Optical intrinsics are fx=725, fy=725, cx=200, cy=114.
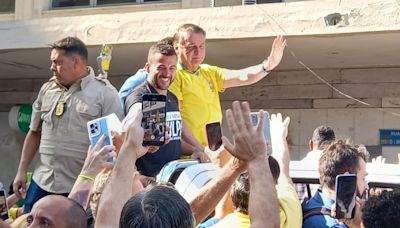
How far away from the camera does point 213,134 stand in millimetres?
4906

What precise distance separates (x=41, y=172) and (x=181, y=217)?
2.83 meters

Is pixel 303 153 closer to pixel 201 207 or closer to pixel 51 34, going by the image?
pixel 51 34

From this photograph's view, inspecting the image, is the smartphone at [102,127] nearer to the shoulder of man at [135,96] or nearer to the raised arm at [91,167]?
the raised arm at [91,167]

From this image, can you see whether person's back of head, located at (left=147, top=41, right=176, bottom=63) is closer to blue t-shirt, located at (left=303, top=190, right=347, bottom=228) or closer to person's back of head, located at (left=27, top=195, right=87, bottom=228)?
blue t-shirt, located at (left=303, top=190, right=347, bottom=228)

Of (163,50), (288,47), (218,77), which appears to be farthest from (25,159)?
(288,47)

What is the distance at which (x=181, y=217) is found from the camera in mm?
2266

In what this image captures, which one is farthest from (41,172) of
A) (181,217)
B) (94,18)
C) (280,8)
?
(94,18)

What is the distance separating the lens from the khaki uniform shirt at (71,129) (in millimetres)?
4766

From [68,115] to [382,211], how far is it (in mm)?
2608

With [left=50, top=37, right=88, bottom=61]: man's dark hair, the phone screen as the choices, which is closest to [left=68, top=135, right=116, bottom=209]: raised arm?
the phone screen

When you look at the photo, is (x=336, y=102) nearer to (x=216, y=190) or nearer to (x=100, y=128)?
(x=100, y=128)

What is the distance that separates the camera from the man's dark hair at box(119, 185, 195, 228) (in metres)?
2.22

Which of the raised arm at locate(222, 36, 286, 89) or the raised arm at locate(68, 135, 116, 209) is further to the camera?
the raised arm at locate(222, 36, 286, 89)

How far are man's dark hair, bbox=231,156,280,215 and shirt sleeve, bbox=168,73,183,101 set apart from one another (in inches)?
74.7
